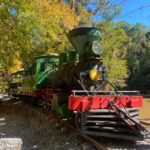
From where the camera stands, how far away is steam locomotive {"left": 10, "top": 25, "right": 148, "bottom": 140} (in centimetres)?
845

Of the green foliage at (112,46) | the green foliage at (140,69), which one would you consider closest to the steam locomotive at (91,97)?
the green foliage at (112,46)

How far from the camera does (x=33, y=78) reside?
1466cm

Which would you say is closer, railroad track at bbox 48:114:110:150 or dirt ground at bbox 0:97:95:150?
railroad track at bbox 48:114:110:150

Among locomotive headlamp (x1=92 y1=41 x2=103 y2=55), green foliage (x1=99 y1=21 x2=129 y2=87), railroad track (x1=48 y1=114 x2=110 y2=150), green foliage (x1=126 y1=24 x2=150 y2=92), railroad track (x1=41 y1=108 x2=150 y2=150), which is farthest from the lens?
green foliage (x1=126 y1=24 x2=150 y2=92)

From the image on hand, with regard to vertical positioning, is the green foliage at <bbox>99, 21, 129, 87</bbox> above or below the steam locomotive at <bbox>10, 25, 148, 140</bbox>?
above

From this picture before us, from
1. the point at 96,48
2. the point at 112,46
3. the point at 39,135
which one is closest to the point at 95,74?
the point at 96,48

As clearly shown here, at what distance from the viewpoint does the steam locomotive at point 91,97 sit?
27.7 ft

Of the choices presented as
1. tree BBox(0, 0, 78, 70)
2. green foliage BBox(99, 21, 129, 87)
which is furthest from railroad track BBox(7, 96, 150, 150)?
green foliage BBox(99, 21, 129, 87)

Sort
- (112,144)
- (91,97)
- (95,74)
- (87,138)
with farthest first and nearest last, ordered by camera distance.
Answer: (95,74) < (91,97) < (87,138) < (112,144)

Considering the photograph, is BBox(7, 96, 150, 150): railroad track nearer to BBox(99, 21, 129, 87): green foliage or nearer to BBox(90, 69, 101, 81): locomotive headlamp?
BBox(90, 69, 101, 81): locomotive headlamp

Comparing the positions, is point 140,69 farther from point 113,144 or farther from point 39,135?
point 113,144

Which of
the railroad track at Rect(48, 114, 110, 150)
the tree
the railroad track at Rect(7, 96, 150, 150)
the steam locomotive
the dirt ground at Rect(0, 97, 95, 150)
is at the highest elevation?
the tree

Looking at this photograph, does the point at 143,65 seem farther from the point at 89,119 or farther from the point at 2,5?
the point at 89,119

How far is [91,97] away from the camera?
8.62 meters
